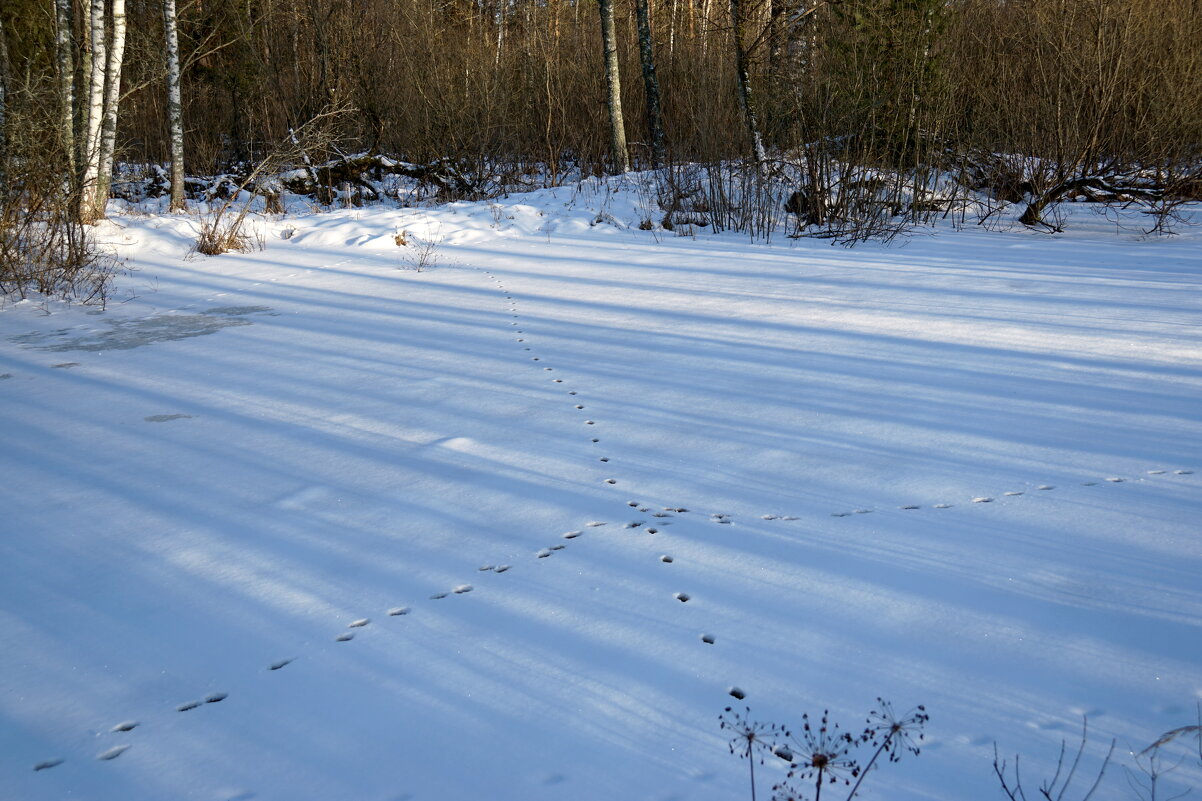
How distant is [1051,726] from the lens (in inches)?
68.1

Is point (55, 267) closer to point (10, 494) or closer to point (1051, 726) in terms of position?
point (10, 494)

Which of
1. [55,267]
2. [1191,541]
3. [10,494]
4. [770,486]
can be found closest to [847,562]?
[770,486]

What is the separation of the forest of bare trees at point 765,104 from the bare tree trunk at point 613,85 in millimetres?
35

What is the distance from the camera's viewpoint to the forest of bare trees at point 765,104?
8.52 metres

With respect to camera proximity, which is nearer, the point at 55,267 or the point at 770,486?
the point at 770,486

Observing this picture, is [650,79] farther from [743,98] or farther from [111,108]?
[111,108]

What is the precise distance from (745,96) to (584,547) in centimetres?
950

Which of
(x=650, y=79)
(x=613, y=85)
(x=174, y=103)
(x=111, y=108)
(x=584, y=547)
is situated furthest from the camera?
(x=650, y=79)

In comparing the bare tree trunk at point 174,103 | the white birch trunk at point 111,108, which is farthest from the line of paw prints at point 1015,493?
the bare tree trunk at point 174,103

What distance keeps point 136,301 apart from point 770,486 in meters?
5.58

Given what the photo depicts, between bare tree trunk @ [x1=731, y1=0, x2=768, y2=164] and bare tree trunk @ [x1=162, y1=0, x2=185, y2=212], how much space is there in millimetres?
6817

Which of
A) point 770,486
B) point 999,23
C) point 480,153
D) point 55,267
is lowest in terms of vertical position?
point 770,486

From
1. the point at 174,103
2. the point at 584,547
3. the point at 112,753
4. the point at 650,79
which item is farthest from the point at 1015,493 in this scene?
the point at 650,79

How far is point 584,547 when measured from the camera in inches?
101
